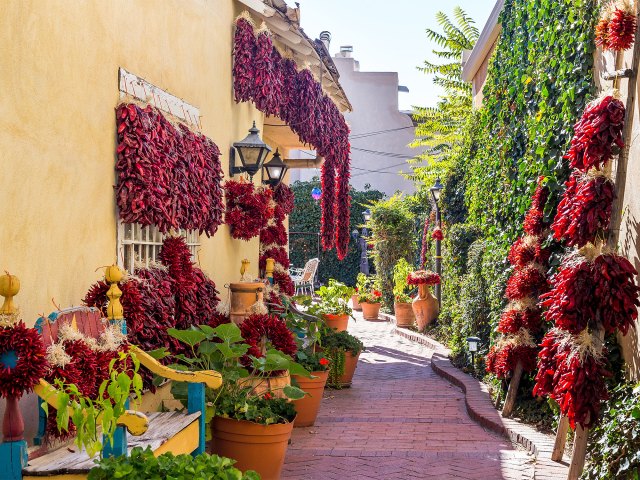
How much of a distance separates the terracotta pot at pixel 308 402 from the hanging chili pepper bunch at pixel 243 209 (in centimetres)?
156

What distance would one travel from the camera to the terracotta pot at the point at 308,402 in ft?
20.7

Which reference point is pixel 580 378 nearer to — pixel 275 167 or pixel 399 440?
pixel 399 440

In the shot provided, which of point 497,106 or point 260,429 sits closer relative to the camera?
point 260,429

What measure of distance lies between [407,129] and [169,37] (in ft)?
82.3

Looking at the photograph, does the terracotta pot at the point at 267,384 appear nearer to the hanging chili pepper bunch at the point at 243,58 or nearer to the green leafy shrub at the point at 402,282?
the hanging chili pepper bunch at the point at 243,58

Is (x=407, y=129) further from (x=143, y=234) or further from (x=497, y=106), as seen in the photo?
(x=143, y=234)

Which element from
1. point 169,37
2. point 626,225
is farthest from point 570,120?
point 169,37

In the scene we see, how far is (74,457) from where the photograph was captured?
306 centimetres

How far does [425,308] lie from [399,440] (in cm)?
739

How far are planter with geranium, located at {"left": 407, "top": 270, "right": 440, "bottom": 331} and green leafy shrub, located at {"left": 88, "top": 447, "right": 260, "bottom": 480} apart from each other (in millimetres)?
10117

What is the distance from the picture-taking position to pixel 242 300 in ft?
19.6

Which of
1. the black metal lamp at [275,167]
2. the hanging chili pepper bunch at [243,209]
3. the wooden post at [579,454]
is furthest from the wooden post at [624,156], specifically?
the black metal lamp at [275,167]

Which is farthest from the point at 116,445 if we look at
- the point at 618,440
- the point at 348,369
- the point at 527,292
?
the point at 348,369

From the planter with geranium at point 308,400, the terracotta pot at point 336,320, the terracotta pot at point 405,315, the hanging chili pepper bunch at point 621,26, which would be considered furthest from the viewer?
the terracotta pot at point 405,315
